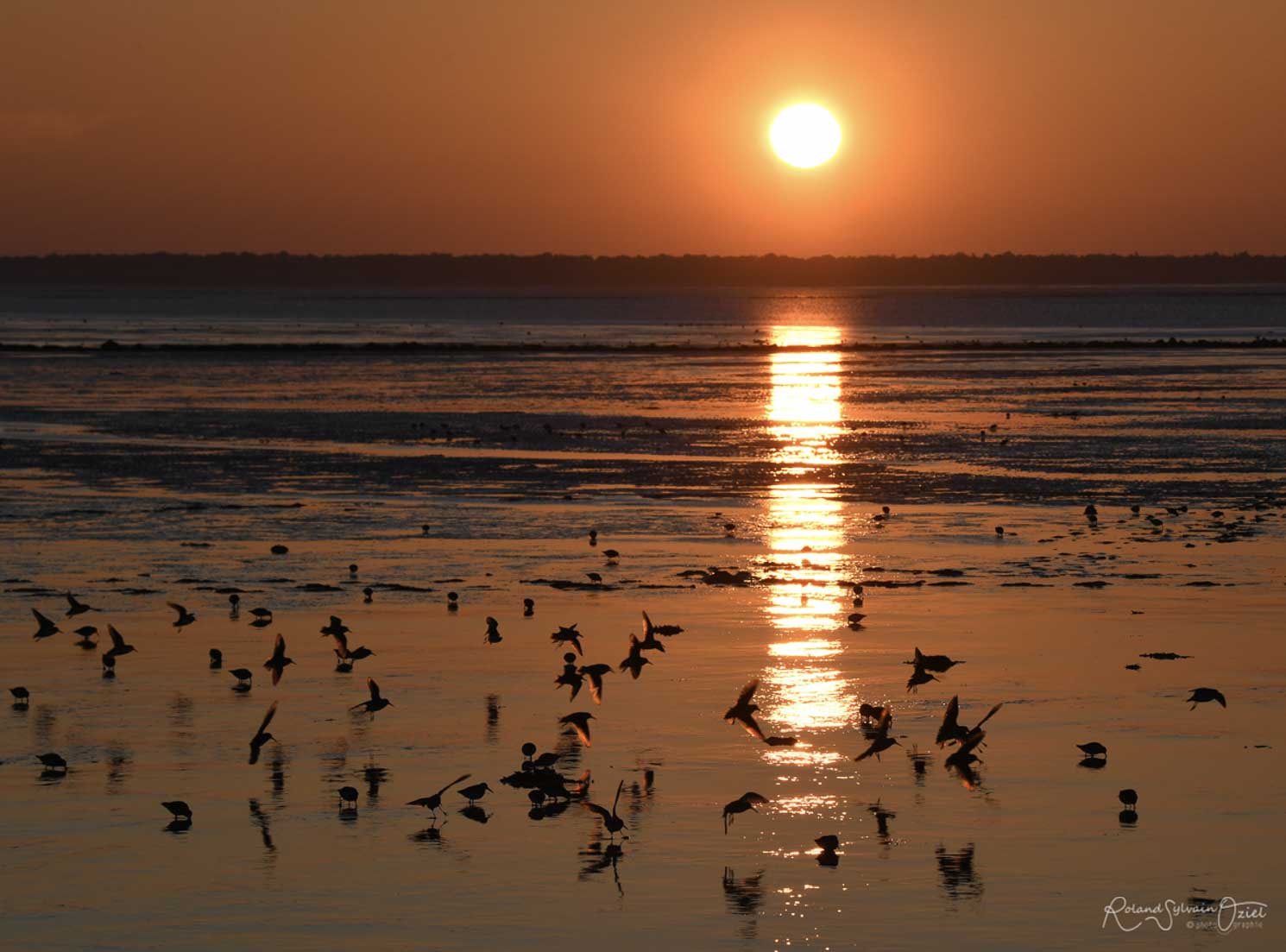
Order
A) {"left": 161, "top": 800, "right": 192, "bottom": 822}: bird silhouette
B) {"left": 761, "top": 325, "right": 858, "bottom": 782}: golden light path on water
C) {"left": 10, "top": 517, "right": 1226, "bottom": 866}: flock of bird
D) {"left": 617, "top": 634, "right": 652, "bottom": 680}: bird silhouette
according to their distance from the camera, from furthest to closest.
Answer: {"left": 617, "top": 634, "right": 652, "bottom": 680}: bird silhouette
{"left": 761, "top": 325, "right": 858, "bottom": 782}: golden light path on water
{"left": 10, "top": 517, "right": 1226, "bottom": 866}: flock of bird
{"left": 161, "top": 800, "right": 192, "bottom": 822}: bird silhouette

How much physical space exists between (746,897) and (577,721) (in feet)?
10.7

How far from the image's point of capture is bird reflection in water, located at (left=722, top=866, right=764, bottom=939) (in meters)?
9.16

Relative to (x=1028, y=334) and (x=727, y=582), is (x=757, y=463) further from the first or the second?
(x=1028, y=334)

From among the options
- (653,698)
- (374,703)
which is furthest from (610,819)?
(653,698)

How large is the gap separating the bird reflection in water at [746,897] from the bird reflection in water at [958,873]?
1.00m

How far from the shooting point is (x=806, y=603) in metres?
18.7

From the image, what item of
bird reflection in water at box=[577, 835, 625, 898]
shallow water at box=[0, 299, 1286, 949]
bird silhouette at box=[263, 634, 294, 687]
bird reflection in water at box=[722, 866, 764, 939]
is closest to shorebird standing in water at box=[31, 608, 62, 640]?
shallow water at box=[0, 299, 1286, 949]

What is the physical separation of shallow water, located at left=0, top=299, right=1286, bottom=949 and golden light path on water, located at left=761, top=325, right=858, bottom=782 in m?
0.07

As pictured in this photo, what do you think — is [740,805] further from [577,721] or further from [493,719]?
[493,719]

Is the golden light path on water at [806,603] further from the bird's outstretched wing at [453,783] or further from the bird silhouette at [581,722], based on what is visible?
the bird's outstretched wing at [453,783]

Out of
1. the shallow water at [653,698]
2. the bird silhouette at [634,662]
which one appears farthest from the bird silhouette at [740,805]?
the bird silhouette at [634,662]

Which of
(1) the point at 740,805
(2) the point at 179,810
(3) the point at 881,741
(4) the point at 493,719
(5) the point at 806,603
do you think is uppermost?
(5) the point at 806,603

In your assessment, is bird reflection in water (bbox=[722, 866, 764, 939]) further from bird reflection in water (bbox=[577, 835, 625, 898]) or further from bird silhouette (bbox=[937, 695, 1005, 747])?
bird silhouette (bbox=[937, 695, 1005, 747])

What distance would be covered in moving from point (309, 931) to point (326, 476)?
23.8m
